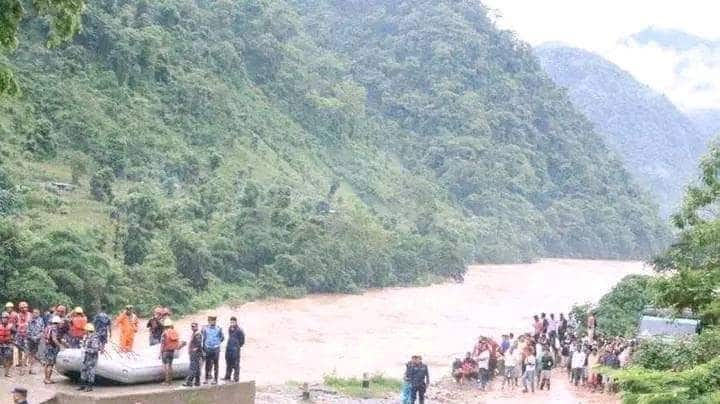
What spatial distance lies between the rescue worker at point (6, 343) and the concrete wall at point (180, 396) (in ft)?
7.10

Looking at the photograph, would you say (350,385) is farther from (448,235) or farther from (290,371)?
(448,235)

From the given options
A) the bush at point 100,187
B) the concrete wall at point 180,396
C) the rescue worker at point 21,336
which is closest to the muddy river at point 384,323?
the bush at point 100,187

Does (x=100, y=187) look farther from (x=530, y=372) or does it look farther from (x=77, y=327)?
(x=77, y=327)

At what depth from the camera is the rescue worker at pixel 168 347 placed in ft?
39.5

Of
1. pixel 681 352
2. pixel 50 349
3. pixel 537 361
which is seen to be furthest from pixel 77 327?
pixel 537 361

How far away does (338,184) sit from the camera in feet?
184

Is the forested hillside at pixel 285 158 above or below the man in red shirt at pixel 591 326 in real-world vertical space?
above

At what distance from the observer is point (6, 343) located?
42.2 feet

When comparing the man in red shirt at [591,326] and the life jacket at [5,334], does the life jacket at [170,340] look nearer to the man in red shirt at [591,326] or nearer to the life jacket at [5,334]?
the life jacket at [5,334]

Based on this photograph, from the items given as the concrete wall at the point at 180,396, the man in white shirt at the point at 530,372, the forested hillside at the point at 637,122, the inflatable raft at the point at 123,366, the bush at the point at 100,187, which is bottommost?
the man in white shirt at the point at 530,372

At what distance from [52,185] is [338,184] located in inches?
1032

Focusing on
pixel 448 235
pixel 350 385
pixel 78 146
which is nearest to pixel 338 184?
pixel 448 235

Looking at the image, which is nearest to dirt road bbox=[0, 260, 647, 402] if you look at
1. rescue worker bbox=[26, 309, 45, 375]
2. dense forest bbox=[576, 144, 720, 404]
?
rescue worker bbox=[26, 309, 45, 375]

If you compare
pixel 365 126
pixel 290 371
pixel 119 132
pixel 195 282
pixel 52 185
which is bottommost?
pixel 290 371
